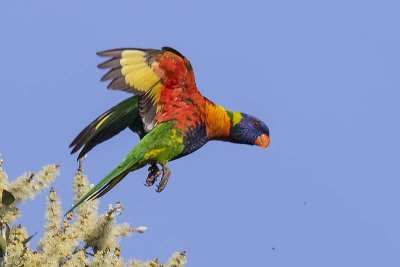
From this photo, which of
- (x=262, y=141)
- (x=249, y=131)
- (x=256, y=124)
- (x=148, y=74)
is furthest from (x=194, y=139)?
(x=262, y=141)

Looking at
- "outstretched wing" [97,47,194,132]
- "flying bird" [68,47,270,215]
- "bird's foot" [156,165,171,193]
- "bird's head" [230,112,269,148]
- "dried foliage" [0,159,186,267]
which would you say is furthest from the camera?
"bird's head" [230,112,269,148]

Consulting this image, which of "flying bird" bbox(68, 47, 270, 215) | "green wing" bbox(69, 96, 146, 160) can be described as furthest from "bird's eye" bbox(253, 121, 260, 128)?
"green wing" bbox(69, 96, 146, 160)

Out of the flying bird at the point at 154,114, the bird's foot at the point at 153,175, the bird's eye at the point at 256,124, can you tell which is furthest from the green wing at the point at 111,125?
the bird's eye at the point at 256,124

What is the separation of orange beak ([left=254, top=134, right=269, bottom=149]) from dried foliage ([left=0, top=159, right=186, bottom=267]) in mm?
2691

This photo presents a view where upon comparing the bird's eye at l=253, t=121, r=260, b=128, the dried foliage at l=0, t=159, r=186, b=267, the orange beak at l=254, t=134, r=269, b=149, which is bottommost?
the dried foliage at l=0, t=159, r=186, b=267

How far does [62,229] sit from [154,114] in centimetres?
165

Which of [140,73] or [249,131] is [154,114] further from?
[249,131]

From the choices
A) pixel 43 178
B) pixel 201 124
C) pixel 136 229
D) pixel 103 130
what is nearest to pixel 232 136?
pixel 201 124

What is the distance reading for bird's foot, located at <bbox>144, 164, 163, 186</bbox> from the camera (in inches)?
238

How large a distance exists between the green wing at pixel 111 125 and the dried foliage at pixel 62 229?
1302 millimetres

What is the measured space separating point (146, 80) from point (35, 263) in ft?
6.50

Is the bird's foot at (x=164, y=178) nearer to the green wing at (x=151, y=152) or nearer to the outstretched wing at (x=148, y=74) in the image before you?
the green wing at (x=151, y=152)

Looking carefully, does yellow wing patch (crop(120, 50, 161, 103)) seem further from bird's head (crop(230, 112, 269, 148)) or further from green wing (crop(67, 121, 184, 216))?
bird's head (crop(230, 112, 269, 148))

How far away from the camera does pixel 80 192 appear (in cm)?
488
